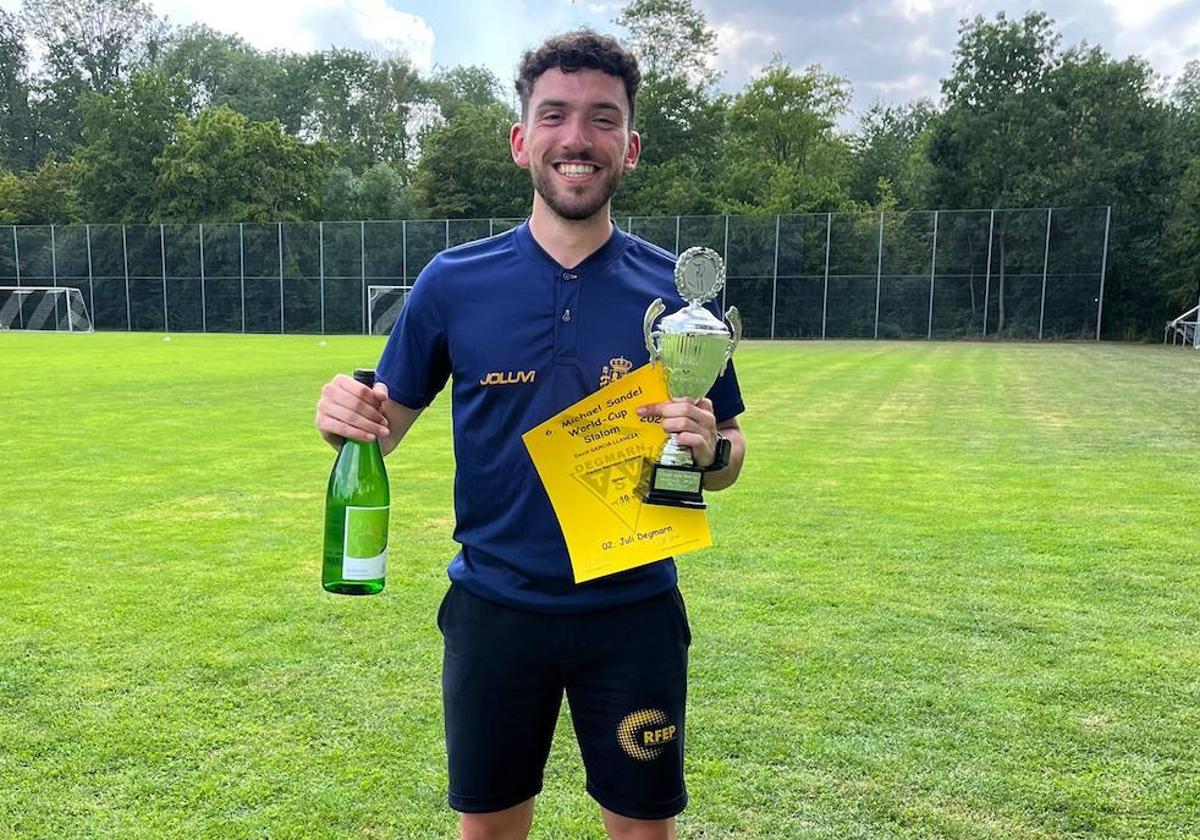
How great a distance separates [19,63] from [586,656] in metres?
83.4

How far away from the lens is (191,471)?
8117 mm

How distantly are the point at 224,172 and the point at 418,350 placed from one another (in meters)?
50.4

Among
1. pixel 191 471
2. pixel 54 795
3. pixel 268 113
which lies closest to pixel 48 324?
pixel 268 113

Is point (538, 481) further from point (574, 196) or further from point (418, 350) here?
point (574, 196)

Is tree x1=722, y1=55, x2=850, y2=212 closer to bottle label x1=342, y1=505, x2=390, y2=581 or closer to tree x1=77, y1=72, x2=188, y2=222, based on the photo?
tree x1=77, y1=72, x2=188, y2=222

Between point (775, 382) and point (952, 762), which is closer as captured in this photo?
point (952, 762)

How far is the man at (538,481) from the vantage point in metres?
2.00

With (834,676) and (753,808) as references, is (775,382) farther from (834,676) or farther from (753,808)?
(753,808)

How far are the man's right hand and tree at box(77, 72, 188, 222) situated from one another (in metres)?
52.7

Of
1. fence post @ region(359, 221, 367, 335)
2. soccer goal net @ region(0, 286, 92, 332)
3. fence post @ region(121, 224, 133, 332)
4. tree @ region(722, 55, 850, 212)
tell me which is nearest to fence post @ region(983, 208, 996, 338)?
tree @ region(722, 55, 850, 212)

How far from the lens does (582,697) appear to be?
2.04 meters

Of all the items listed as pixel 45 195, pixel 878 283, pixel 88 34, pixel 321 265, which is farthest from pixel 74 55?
pixel 878 283

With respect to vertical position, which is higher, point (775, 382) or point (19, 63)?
point (19, 63)

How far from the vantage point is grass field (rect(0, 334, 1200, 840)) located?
9.96ft
